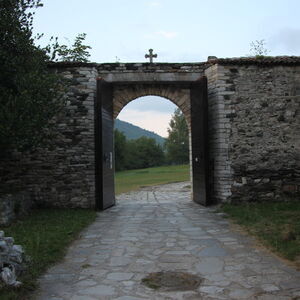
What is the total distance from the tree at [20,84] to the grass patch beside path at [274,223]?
433 centimetres

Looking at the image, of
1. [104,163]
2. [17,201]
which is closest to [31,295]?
[17,201]

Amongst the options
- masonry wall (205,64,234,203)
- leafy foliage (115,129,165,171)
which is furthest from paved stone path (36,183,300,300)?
leafy foliage (115,129,165,171)

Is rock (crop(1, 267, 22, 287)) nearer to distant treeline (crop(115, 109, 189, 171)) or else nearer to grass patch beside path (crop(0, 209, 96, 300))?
grass patch beside path (crop(0, 209, 96, 300))

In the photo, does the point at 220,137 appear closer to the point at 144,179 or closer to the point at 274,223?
the point at 274,223

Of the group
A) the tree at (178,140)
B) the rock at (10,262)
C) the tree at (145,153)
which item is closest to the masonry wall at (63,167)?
the rock at (10,262)

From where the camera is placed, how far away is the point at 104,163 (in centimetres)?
920

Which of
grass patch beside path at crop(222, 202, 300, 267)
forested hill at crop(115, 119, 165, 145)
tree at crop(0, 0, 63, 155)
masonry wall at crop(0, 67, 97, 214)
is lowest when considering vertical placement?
grass patch beside path at crop(222, 202, 300, 267)

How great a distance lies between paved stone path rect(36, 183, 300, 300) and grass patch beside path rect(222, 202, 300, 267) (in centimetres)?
27

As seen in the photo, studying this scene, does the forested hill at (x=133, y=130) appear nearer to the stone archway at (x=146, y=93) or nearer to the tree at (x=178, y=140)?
the tree at (x=178, y=140)

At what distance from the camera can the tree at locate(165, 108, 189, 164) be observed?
52784 millimetres

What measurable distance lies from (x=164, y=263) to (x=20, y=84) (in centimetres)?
448

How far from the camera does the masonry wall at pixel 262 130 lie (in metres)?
9.21

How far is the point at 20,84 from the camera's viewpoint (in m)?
7.06

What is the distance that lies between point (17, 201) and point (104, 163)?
232 centimetres
